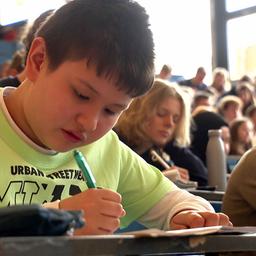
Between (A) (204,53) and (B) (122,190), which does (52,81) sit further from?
(A) (204,53)

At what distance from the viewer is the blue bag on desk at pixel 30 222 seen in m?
0.55

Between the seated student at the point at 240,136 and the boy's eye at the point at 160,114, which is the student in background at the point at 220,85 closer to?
the seated student at the point at 240,136

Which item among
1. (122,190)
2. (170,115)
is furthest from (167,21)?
(122,190)

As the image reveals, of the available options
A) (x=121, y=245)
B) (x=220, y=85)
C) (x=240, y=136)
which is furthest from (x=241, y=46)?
(x=121, y=245)

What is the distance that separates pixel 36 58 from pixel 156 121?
1.84 meters

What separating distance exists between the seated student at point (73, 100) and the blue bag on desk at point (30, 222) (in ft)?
0.74

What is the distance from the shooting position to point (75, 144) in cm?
99

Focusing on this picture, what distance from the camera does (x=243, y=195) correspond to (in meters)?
1.74

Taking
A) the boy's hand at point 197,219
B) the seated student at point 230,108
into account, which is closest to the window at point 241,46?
the seated student at point 230,108

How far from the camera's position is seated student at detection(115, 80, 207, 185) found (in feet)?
8.94

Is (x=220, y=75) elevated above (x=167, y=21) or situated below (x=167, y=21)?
below

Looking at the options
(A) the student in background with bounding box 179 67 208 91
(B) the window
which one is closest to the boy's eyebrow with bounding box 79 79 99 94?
(A) the student in background with bounding box 179 67 208 91

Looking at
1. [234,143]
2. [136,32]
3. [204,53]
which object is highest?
[136,32]

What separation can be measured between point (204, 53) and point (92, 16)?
713 cm
